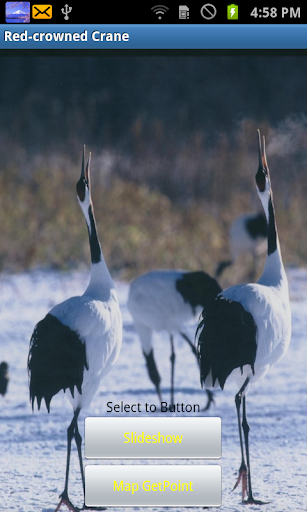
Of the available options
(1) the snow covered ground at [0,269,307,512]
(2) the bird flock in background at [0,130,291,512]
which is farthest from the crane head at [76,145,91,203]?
(1) the snow covered ground at [0,269,307,512]

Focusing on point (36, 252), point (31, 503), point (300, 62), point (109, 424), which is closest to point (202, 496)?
point (109, 424)

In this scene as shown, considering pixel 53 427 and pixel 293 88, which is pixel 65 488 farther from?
pixel 293 88

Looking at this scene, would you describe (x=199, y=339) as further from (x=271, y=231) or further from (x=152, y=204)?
(x=152, y=204)

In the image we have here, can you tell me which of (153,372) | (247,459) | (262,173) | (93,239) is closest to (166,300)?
(153,372)

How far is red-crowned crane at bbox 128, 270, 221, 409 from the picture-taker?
111 inches

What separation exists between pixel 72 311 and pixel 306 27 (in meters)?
0.96

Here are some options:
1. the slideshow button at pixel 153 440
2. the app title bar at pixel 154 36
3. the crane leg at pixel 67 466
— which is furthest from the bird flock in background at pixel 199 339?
the app title bar at pixel 154 36
